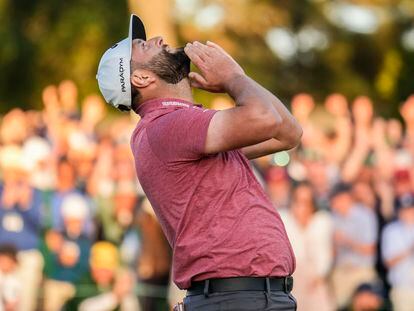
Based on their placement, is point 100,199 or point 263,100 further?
point 100,199

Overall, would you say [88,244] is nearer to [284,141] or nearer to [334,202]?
[334,202]

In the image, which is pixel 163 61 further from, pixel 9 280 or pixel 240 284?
pixel 9 280

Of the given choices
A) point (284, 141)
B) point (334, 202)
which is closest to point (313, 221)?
point (334, 202)

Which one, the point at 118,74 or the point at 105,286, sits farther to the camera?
the point at 105,286

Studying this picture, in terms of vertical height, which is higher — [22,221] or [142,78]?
[22,221]

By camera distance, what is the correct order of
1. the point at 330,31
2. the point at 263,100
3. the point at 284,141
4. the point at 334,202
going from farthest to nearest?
the point at 330,31
the point at 334,202
the point at 284,141
the point at 263,100

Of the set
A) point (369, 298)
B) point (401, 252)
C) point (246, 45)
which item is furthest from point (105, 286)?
point (246, 45)

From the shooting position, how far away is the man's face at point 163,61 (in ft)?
18.6

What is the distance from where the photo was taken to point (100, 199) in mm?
12492

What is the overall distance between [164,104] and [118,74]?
0.28 meters

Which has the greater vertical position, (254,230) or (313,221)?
(313,221)

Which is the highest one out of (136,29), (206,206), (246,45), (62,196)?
(246,45)

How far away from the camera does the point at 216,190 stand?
5.45 metres

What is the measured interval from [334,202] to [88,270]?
103 inches
